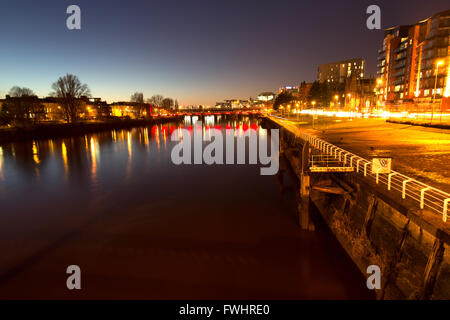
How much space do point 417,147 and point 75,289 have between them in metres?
24.5

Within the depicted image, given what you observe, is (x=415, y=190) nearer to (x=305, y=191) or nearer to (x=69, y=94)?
(x=305, y=191)

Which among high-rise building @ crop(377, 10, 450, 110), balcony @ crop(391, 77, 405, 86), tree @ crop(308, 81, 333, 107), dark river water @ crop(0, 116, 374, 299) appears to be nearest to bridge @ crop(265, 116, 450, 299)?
dark river water @ crop(0, 116, 374, 299)

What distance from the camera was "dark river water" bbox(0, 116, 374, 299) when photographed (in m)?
10.6

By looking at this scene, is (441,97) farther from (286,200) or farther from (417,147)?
(286,200)

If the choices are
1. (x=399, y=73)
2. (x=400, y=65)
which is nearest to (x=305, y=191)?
(x=399, y=73)

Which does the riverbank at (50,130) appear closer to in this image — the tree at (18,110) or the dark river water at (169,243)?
the tree at (18,110)

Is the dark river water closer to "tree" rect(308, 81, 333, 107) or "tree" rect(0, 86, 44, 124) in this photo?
"tree" rect(0, 86, 44, 124)

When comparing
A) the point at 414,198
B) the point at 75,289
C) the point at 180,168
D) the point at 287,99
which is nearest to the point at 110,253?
the point at 75,289

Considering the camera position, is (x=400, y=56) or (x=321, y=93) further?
(x=321, y=93)

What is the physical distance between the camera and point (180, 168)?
33.5 m

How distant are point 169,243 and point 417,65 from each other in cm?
9624

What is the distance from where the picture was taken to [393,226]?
9070 mm

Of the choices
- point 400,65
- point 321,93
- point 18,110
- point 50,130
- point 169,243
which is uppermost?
point 400,65

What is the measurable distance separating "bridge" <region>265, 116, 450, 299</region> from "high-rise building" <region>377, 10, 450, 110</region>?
170ft
